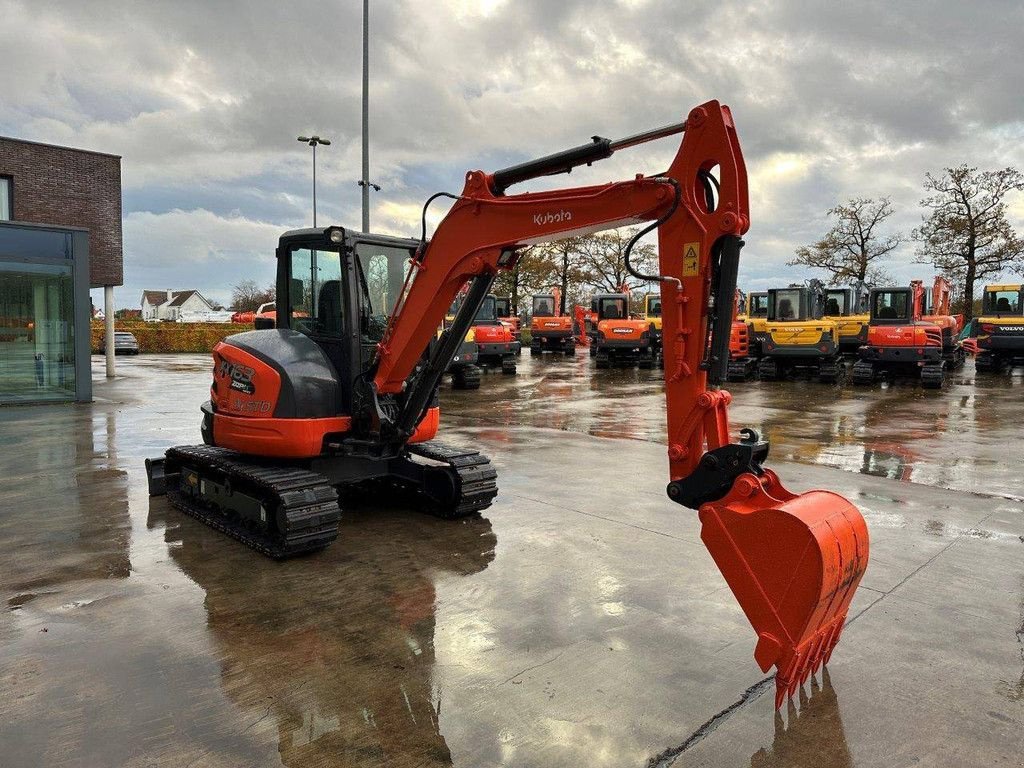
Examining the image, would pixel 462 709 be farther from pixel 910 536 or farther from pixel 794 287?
pixel 794 287

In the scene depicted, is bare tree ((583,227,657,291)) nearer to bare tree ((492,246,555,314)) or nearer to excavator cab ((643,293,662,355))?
bare tree ((492,246,555,314))

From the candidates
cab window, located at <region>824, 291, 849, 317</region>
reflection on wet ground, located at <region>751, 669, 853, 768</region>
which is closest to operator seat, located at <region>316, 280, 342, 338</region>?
reflection on wet ground, located at <region>751, 669, 853, 768</region>

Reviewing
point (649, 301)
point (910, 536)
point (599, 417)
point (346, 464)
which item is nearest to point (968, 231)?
point (649, 301)

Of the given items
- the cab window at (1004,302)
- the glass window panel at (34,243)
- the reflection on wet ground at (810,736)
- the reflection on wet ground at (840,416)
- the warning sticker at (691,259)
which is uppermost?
the glass window panel at (34,243)

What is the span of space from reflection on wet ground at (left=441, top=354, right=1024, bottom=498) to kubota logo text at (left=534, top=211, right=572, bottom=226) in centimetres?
605

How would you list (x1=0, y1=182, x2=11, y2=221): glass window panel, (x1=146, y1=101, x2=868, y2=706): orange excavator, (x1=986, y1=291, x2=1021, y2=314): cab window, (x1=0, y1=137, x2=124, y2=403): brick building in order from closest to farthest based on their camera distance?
(x1=146, y1=101, x2=868, y2=706): orange excavator < (x1=0, y1=137, x2=124, y2=403): brick building < (x1=0, y1=182, x2=11, y2=221): glass window panel < (x1=986, y1=291, x2=1021, y2=314): cab window

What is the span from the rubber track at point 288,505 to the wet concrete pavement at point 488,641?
0.14 m

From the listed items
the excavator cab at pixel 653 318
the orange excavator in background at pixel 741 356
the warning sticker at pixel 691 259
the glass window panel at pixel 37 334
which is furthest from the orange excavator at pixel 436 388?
the excavator cab at pixel 653 318

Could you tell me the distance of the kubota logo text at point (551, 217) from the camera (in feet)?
14.5

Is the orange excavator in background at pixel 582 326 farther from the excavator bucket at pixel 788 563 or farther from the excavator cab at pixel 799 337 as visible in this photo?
the excavator bucket at pixel 788 563

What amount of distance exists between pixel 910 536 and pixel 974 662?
2.40 m

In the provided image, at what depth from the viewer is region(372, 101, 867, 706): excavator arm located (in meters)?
3.25

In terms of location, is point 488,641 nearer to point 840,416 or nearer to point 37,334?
point 840,416

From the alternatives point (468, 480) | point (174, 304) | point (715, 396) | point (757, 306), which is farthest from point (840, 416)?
point (174, 304)
